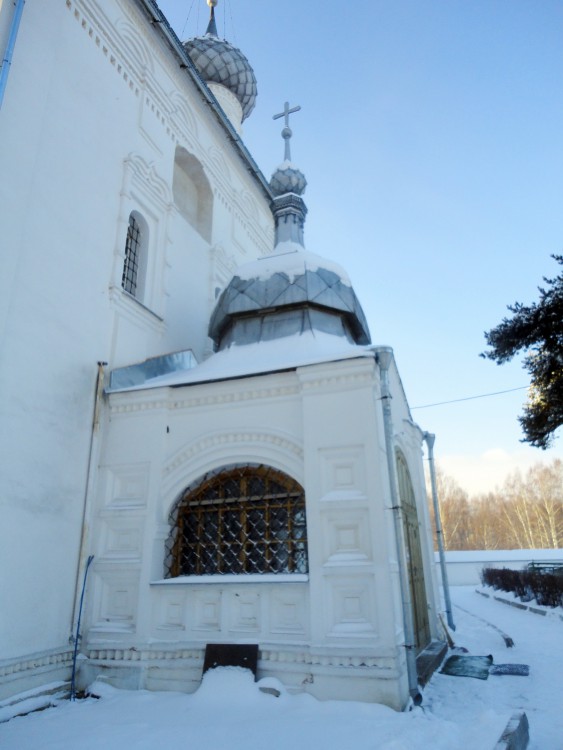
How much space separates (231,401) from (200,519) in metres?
1.31

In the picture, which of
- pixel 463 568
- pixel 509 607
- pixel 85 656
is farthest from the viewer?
pixel 463 568

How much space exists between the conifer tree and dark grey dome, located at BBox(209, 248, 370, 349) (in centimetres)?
333

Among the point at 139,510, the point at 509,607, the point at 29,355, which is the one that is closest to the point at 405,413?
the point at 139,510

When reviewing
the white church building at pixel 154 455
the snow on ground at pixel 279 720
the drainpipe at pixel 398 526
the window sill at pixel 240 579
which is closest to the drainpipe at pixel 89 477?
the white church building at pixel 154 455

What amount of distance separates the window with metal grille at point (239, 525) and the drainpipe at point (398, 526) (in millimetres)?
909

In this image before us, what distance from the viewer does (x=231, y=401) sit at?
19.3ft

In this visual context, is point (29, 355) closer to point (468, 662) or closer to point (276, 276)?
point (276, 276)

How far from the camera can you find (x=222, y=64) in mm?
14328

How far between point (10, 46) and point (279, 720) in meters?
6.61

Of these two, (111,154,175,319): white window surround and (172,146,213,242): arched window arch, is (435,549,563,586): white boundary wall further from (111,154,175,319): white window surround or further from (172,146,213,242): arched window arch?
(111,154,175,319): white window surround

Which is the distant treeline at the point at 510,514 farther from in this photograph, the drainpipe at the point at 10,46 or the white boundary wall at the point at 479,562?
the drainpipe at the point at 10,46

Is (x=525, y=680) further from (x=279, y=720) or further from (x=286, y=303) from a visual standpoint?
(x=286, y=303)

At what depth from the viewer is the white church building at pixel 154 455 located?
15.9 ft

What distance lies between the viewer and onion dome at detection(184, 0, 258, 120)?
46.8 ft
